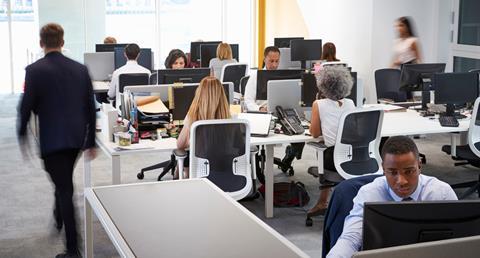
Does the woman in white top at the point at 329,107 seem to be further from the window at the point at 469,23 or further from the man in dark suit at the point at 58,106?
the window at the point at 469,23

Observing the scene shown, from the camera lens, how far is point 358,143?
5547mm

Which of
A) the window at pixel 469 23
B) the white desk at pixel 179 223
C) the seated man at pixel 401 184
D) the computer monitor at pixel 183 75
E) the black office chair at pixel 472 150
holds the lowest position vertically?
the black office chair at pixel 472 150

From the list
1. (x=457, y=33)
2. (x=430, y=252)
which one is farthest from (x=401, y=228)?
(x=457, y=33)

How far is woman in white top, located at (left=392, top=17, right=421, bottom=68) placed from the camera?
355 inches

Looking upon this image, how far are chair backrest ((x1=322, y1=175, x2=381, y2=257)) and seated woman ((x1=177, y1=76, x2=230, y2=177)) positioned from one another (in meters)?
2.28

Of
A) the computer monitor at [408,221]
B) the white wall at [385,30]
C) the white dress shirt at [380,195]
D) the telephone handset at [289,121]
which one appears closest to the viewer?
the computer monitor at [408,221]

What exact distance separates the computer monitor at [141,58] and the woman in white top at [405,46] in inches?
121

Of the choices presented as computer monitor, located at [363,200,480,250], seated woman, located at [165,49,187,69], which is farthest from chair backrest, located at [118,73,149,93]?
computer monitor, located at [363,200,480,250]

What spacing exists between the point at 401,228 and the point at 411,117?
4.83 meters

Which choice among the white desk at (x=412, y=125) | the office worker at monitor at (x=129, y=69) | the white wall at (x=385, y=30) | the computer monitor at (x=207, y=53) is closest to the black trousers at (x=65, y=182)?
the white desk at (x=412, y=125)

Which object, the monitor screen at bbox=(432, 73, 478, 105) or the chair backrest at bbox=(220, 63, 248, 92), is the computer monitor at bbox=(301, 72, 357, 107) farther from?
the chair backrest at bbox=(220, 63, 248, 92)

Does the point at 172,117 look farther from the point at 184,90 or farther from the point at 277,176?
the point at 277,176

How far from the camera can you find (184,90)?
6.04 meters

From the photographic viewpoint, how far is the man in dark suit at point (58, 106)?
4473mm
